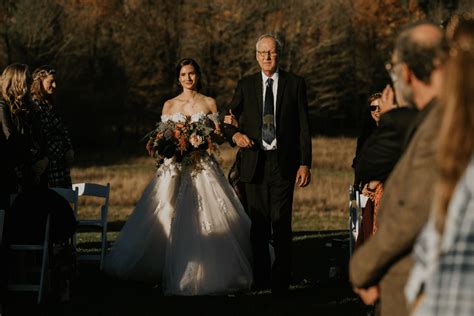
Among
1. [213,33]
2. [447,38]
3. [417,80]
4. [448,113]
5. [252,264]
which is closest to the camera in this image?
[448,113]

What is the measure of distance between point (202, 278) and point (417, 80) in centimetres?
593

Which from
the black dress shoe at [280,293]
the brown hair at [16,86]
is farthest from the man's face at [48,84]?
the black dress shoe at [280,293]

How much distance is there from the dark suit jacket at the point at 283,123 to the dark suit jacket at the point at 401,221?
207 inches

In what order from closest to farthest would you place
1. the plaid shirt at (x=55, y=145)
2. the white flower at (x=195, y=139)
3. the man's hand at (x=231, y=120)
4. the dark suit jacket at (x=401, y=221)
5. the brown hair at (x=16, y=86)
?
the dark suit jacket at (x=401, y=221)
the brown hair at (x=16, y=86)
the man's hand at (x=231, y=120)
the white flower at (x=195, y=139)
the plaid shirt at (x=55, y=145)

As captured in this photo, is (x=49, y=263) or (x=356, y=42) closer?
(x=49, y=263)

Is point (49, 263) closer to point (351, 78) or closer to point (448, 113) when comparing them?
point (448, 113)

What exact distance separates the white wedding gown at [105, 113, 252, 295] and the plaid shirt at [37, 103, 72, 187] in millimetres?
951

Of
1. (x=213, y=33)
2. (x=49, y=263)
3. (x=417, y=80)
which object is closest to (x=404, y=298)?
(x=417, y=80)

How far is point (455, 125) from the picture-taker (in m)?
2.91

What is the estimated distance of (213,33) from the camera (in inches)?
1975

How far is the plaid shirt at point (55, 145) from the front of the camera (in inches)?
419

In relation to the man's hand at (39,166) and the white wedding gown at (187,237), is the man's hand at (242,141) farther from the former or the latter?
the man's hand at (39,166)

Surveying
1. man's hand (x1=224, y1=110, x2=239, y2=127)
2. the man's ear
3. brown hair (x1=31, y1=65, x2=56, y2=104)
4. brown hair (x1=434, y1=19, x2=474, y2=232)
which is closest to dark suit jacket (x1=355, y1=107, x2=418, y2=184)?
the man's ear

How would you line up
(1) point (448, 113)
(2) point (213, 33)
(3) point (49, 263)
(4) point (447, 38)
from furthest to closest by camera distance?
(2) point (213, 33)
(3) point (49, 263)
(4) point (447, 38)
(1) point (448, 113)
